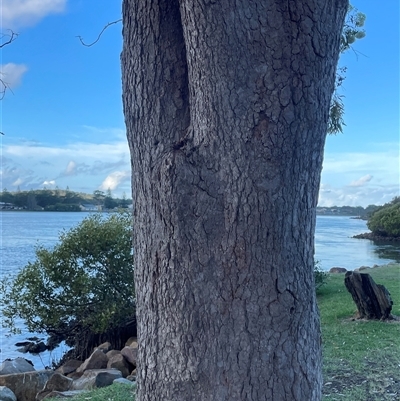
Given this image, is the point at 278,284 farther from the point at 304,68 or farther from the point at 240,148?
the point at 304,68

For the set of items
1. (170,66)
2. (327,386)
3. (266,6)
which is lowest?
(327,386)

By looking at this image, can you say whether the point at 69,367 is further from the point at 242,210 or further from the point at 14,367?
the point at 242,210

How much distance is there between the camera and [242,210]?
2332 mm

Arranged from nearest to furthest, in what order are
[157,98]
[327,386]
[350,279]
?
1. [157,98]
2. [327,386]
3. [350,279]

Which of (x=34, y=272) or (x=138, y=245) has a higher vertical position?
(x=138, y=245)

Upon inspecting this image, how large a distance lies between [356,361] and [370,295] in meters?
2.83

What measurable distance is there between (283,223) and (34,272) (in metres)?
8.96

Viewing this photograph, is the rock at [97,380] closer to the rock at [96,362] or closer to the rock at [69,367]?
the rock at [96,362]

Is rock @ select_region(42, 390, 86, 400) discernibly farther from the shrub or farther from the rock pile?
the shrub

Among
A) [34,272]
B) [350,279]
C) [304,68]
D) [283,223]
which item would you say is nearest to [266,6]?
[304,68]

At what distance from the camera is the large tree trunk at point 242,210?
2.32 m

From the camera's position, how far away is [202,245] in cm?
234

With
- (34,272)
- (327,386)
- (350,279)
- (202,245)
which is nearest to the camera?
(202,245)

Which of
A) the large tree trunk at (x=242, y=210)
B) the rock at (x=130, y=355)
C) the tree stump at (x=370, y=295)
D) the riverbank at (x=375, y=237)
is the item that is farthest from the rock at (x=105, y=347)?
→ the riverbank at (x=375, y=237)
